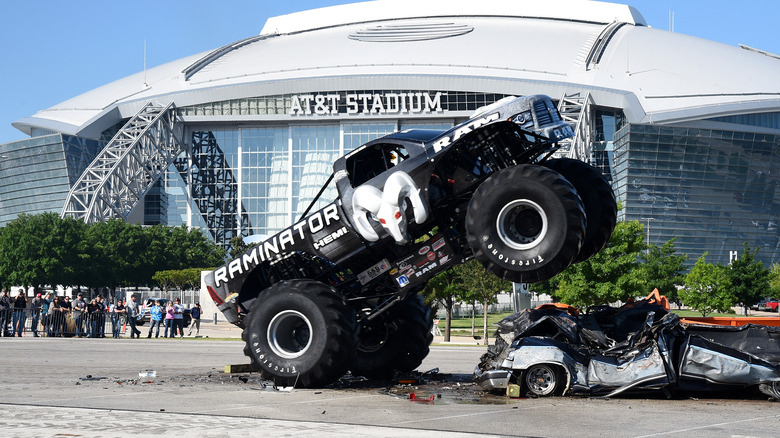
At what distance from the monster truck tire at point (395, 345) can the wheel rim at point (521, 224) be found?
3.46 m

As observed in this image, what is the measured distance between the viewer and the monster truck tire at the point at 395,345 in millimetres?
14539

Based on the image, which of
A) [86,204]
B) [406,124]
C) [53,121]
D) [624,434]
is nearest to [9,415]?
[624,434]

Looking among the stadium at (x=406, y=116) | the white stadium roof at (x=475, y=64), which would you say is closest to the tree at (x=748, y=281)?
the stadium at (x=406, y=116)

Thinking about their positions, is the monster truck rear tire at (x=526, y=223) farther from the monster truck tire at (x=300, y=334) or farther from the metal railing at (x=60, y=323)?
the metal railing at (x=60, y=323)

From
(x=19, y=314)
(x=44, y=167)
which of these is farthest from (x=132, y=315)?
(x=44, y=167)

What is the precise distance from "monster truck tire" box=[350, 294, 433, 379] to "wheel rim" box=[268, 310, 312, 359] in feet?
5.50

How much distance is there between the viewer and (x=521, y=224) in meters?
11.5

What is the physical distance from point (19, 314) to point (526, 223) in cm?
2737

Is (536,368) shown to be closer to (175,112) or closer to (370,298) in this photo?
(370,298)

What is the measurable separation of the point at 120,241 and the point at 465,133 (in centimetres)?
6552

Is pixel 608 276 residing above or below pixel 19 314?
above

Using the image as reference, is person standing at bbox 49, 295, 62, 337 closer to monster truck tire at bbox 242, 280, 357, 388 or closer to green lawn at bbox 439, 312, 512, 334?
green lawn at bbox 439, 312, 512, 334

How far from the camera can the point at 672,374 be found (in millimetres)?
11328

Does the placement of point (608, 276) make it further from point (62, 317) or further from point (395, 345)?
point (395, 345)
